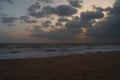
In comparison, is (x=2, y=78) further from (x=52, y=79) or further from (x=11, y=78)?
(x=52, y=79)

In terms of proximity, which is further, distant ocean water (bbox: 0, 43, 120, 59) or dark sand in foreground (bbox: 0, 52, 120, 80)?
distant ocean water (bbox: 0, 43, 120, 59)

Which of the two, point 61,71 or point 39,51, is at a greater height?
point 39,51

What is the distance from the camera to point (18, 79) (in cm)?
746

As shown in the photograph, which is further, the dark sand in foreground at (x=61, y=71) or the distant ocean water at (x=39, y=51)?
the distant ocean water at (x=39, y=51)

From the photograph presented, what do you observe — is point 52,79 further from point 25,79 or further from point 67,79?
point 25,79

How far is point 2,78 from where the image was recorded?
302 inches

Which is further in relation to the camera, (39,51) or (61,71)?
(39,51)

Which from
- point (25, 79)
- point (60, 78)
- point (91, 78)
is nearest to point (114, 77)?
point (91, 78)

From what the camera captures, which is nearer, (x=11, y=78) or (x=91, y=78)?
(x=91, y=78)

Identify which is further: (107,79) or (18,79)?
(18,79)

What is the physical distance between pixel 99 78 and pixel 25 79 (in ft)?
10.7

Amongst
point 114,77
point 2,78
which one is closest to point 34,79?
point 2,78

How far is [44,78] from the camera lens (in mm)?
7355

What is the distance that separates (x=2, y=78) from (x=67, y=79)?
3.08m
